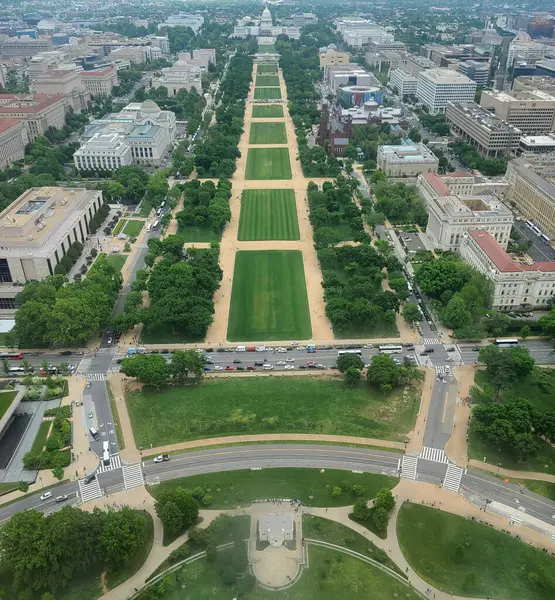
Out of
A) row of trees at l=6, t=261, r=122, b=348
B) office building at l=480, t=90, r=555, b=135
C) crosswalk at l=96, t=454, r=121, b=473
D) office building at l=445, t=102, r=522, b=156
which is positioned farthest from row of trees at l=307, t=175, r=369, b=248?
office building at l=480, t=90, r=555, b=135

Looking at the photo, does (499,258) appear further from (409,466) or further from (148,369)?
(148,369)

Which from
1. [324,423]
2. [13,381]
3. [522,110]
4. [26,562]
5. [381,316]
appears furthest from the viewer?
[522,110]

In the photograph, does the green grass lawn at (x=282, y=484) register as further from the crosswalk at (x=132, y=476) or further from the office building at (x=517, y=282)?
the office building at (x=517, y=282)

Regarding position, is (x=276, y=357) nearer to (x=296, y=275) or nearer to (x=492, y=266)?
(x=296, y=275)

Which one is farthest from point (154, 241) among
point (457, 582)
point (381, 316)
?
point (457, 582)

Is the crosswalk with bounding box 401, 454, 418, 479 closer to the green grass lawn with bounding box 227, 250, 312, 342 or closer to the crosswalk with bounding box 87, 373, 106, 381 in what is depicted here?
the green grass lawn with bounding box 227, 250, 312, 342
